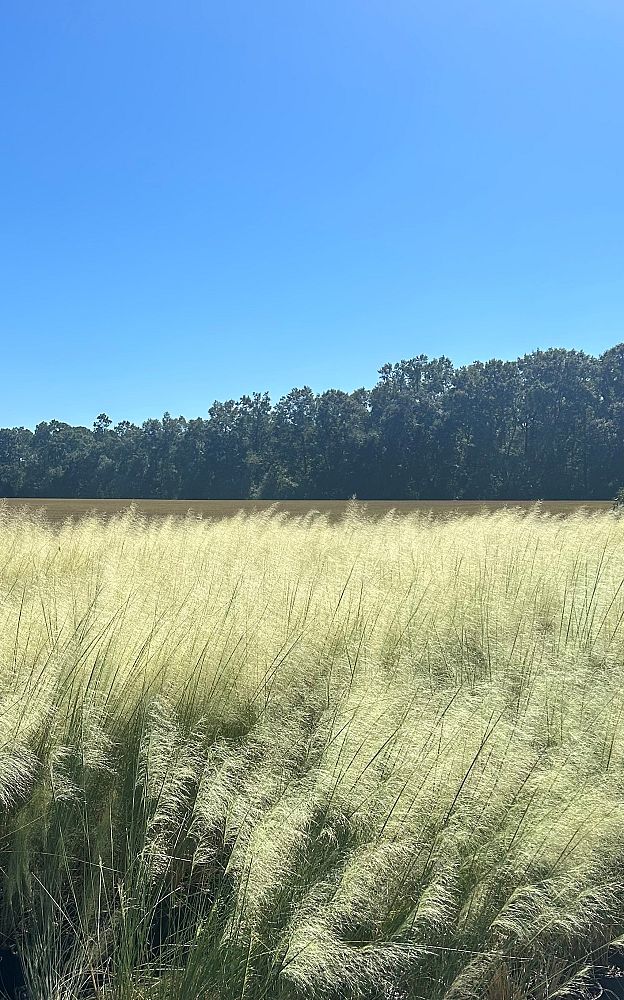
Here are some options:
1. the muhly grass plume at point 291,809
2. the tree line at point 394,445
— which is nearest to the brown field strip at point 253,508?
the muhly grass plume at point 291,809

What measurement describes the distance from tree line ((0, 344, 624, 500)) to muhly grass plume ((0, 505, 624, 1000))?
204 feet

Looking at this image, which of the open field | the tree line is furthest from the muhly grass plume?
the tree line

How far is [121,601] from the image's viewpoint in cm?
433

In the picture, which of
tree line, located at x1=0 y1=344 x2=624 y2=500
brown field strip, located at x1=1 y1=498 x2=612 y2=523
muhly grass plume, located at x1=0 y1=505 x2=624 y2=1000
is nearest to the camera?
muhly grass plume, located at x1=0 y1=505 x2=624 y2=1000

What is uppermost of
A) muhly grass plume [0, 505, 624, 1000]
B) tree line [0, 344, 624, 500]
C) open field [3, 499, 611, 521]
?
tree line [0, 344, 624, 500]

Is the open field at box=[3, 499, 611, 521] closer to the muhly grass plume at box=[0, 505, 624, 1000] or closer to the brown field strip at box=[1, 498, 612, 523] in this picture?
the brown field strip at box=[1, 498, 612, 523]

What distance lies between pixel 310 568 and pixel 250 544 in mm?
2037

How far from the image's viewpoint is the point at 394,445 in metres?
72.5

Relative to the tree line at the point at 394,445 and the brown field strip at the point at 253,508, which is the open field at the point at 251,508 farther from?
the tree line at the point at 394,445

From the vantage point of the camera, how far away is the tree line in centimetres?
6731

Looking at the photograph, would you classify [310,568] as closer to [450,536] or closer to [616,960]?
[450,536]

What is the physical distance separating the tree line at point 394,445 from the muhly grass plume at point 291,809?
2443 inches

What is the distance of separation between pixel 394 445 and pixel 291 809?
Answer: 7108 centimetres

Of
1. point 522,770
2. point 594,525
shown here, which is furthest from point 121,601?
point 594,525
